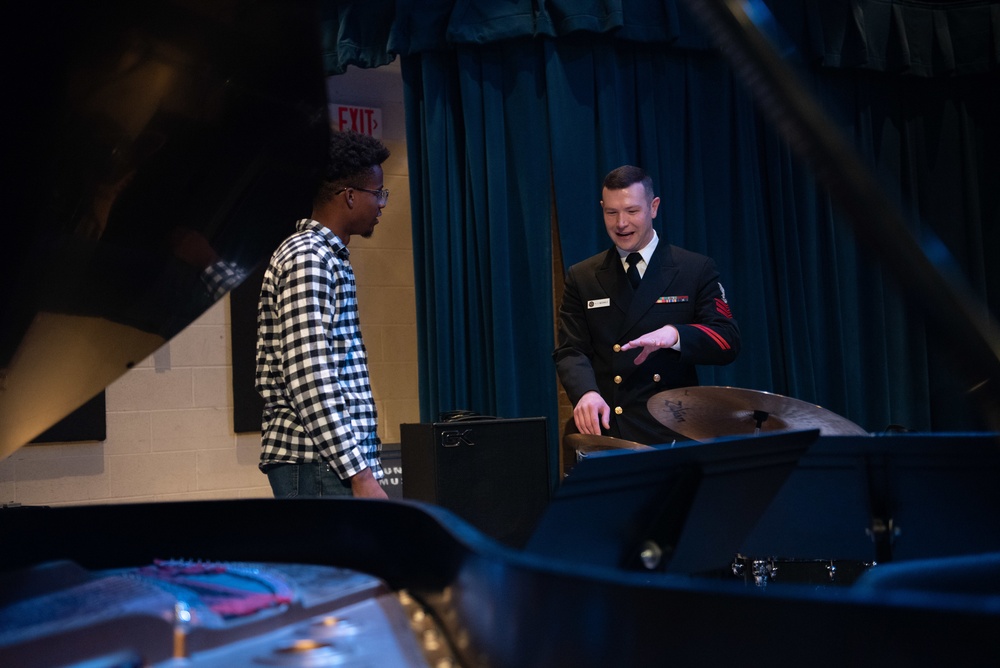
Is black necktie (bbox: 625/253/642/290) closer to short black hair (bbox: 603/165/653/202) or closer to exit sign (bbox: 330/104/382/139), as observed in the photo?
short black hair (bbox: 603/165/653/202)

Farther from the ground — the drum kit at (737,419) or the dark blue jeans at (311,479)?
the drum kit at (737,419)

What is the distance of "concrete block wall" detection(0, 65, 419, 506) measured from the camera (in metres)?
3.83

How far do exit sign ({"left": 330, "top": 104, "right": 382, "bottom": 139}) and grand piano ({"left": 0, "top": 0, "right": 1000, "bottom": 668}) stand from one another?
9.83ft

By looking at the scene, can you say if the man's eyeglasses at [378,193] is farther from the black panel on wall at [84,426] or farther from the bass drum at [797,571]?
the black panel on wall at [84,426]

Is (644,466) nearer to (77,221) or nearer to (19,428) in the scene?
(77,221)

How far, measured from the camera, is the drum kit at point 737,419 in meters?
2.21

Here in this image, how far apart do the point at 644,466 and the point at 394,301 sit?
3453 millimetres

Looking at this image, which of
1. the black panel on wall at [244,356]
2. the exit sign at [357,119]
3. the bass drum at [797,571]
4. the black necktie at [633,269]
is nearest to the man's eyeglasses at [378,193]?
the black necktie at [633,269]

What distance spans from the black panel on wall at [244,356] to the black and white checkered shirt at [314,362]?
1721mm

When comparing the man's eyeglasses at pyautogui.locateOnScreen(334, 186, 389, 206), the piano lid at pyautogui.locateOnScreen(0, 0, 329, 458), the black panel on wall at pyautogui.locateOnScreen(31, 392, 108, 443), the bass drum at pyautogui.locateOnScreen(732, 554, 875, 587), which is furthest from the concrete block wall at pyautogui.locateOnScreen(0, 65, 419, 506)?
the piano lid at pyautogui.locateOnScreen(0, 0, 329, 458)

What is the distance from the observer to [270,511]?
1.26 meters

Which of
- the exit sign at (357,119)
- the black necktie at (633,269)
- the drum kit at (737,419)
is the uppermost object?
the exit sign at (357,119)

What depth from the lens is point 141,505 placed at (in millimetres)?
1306

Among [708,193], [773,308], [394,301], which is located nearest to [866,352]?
[773,308]
